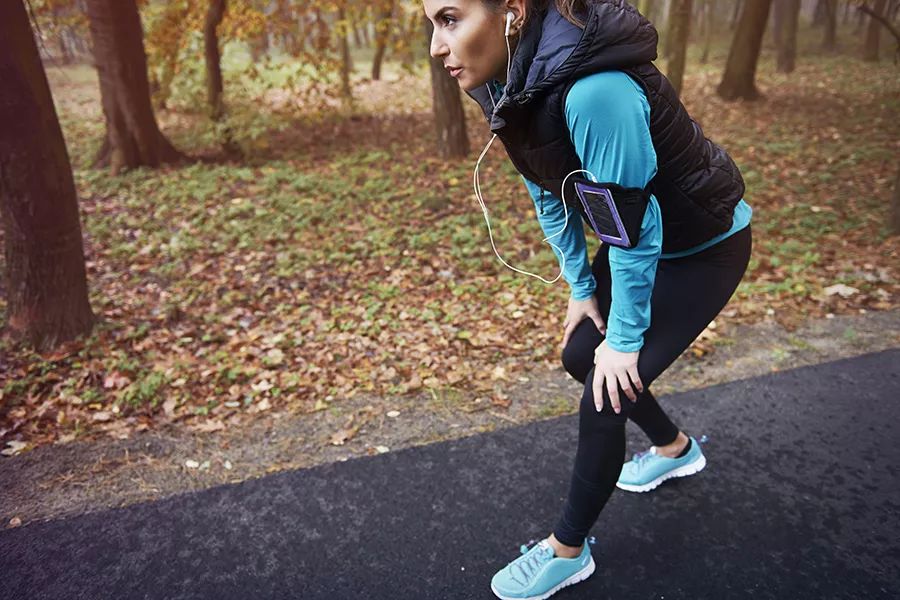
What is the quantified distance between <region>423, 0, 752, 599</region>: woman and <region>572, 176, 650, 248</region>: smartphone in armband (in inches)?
1.0

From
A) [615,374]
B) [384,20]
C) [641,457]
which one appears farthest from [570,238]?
[384,20]

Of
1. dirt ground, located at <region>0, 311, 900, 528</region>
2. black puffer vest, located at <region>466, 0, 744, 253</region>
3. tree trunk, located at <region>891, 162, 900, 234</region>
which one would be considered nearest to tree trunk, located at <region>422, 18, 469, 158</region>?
tree trunk, located at <region>891, 162, 900, 234</region>

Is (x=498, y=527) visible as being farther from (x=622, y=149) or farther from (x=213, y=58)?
(x=213, y=58)

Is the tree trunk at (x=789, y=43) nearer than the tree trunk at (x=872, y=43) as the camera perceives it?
Yes

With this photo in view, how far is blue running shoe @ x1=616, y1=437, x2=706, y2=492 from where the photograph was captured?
9.24 feet

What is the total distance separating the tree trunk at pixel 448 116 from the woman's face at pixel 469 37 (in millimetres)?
7138

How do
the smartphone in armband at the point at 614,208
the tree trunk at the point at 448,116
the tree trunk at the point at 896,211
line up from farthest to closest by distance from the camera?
the tree trunk at the point at 448,116 → the tree trunk at the point at 896,211 → the smartphone in armband at the point at 614,208

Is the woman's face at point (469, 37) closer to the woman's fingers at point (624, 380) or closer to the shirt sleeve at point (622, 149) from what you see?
the shirt sleeve at point (622, 149)

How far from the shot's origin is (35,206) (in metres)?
4.07

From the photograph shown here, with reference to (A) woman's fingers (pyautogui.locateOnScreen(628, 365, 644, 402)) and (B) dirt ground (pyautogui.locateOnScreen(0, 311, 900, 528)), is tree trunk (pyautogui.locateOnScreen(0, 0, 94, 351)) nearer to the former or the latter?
(B) dirt ground (pyautogui.locateOnScreen(0, 311, 900, 528))

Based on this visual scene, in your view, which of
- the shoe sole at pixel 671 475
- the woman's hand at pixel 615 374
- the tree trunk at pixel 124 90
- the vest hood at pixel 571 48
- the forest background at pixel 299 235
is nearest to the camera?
the vest hood at pixel 571 48

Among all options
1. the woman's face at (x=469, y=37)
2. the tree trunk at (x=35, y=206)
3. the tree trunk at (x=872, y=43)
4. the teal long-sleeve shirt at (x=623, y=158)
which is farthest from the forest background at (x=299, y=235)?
the tree trunk at (x=872, y=43)

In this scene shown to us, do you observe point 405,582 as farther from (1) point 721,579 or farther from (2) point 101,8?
(2) point 101,8

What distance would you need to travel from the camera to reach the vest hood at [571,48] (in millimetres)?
1547
